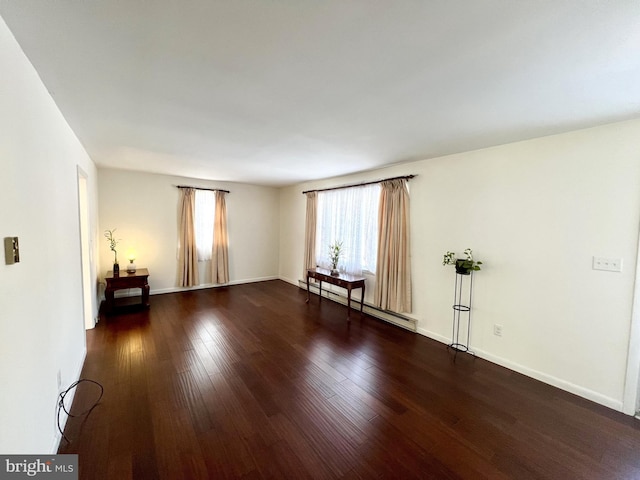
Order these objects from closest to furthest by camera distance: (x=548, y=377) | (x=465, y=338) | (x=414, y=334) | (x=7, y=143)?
(x=7, y=143) → (x=548, y=377) → (x=465, y=338) → (x=414, y=334)

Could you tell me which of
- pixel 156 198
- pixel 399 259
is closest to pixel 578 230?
pixel 399 259

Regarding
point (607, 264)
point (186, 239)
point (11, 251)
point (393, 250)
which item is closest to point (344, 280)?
point (393, 250)

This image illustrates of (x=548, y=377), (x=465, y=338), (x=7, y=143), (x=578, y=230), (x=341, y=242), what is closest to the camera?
(x=7, y=143)

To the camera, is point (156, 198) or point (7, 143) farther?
point (156, 198)

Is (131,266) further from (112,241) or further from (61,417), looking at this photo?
(61,417)

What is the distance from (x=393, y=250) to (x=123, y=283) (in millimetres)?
4278

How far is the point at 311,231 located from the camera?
5523mm

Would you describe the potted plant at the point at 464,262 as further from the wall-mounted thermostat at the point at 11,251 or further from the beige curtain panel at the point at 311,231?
the wall-mounted thermostat at the point at 11,251

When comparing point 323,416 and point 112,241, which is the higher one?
point 112,241

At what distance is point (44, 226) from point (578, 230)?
13.5ft

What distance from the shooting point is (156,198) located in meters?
5.11

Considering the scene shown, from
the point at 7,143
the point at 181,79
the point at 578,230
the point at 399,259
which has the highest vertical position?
the point at 181,79

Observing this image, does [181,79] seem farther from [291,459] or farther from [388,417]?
[388,417]

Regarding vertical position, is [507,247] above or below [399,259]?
above
